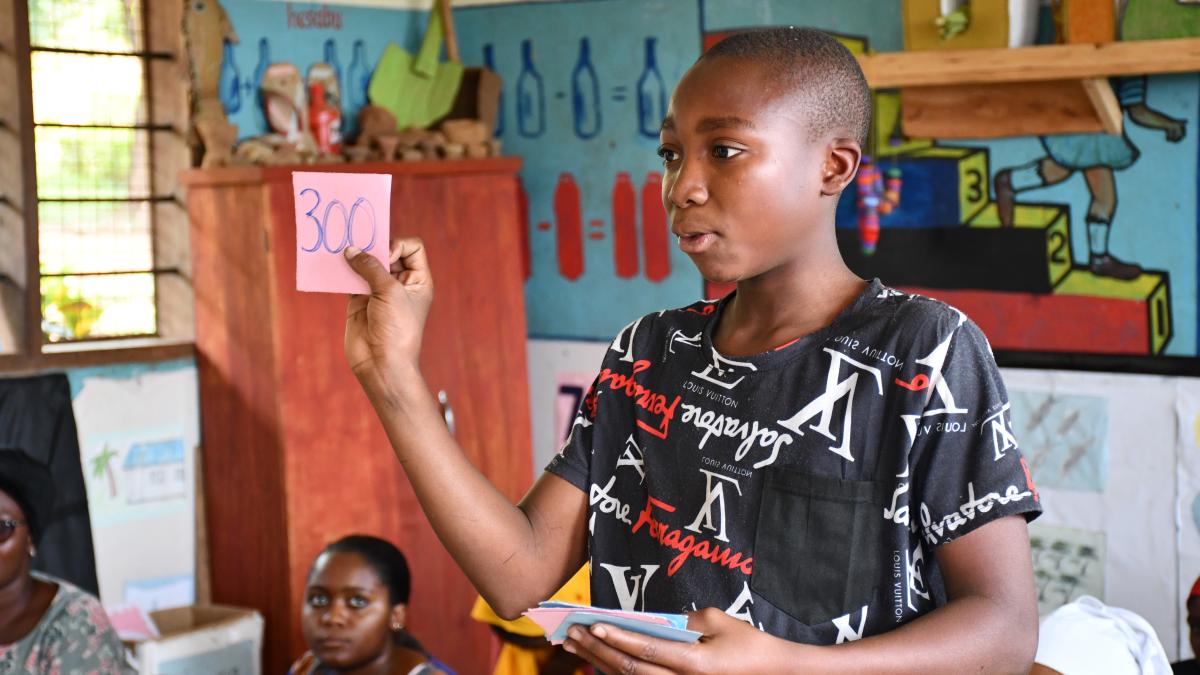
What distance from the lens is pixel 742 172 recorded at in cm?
118

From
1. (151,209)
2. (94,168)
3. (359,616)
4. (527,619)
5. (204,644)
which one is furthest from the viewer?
(151,209)

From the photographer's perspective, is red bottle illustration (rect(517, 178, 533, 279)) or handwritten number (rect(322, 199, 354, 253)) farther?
red bottle illustration (rect(517, 178, 533, 279))

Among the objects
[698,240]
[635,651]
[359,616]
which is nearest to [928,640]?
[635,651]

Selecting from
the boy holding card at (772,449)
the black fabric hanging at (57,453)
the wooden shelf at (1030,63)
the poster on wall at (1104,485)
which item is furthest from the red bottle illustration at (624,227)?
the boy holding card at (772,449)

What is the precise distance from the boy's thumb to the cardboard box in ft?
8.60

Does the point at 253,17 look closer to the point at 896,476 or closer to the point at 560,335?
the point at 560,335

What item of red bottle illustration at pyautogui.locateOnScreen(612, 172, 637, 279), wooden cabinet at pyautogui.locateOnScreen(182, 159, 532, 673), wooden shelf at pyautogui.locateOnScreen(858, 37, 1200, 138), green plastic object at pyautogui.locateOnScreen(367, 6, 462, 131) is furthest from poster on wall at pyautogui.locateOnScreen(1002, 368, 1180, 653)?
green plastic object at pyautogui.locateOnScreen(367, 6, 462, 131)

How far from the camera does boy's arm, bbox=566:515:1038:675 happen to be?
3.45ft

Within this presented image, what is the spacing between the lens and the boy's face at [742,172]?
1.18 meters

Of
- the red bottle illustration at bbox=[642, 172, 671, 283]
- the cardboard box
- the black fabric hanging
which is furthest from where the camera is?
the red bottle illustration at bbox=[642, 172, 671, 283]

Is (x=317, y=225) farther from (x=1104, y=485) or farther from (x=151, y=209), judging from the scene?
(x=151, y=209)

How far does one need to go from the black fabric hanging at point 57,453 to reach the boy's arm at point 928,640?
3125mm

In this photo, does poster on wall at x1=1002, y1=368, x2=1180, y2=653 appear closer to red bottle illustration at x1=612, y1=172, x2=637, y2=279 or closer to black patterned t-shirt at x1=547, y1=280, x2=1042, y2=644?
red bottle illustration at x1=612, y1=172, x2=637, y2=279

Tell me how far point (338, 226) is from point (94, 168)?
3161 millimetres
